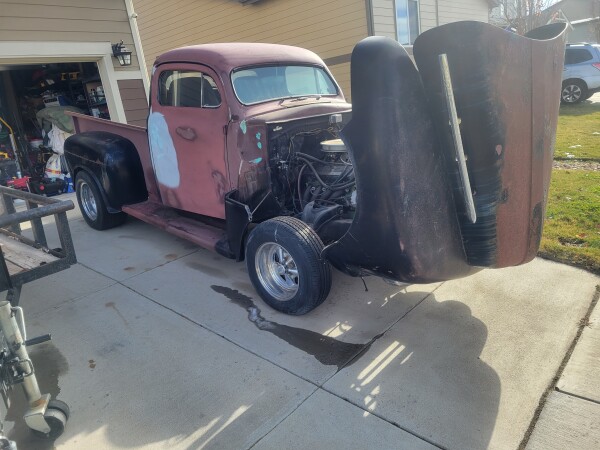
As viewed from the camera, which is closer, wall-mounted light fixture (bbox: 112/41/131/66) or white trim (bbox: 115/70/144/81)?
wall-mounted light fixture (bbox: 112/41/131/66)

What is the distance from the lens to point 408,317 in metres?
3.55

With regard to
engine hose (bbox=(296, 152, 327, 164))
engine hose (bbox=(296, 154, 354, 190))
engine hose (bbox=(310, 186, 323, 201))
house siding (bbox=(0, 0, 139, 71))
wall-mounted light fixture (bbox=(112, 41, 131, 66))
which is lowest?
engine hose (bbox=(310, 186, 323, 201))

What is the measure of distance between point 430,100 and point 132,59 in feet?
26.9

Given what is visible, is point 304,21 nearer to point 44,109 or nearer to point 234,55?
point 44,109

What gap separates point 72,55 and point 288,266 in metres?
7.03

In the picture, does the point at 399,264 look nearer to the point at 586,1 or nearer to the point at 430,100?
the point at 430,100

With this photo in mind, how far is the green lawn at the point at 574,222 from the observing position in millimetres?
4255

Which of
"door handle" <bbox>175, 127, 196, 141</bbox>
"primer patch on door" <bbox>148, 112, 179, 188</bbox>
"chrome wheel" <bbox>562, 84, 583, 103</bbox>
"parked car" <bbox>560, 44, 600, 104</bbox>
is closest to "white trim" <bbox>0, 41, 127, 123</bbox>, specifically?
"primer patch on door" <bbox>148, 112, 179, 188</bbox>

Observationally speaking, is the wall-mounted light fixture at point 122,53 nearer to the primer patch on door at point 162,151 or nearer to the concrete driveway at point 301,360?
the primer patch on door at point 162,151

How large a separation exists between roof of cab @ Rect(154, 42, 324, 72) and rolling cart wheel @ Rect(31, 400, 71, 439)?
9.92 ft

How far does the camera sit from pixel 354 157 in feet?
8.84

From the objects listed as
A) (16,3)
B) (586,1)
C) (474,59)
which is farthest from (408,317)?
(586,1)

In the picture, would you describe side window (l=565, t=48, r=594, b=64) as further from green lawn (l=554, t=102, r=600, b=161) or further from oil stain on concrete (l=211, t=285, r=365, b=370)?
oil stain on concrete (l=211, t=285, r=365, b=370)

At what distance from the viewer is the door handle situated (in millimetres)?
4457
